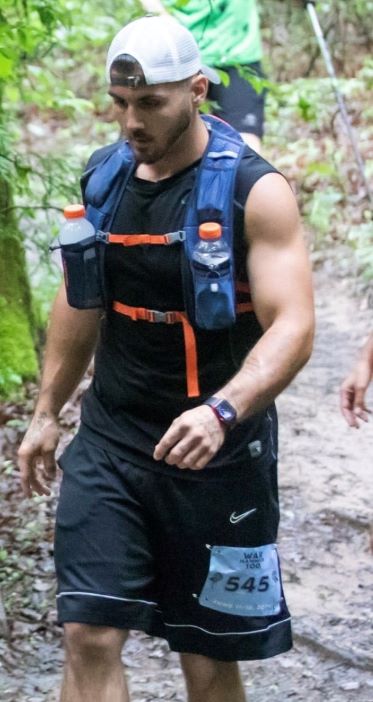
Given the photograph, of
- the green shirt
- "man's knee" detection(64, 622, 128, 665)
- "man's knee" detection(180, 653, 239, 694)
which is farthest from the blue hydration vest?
the green shirt

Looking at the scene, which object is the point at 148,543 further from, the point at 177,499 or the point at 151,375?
the point at 151,375

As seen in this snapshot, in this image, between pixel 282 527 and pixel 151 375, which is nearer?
pixel 151 375

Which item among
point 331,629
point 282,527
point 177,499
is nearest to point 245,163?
point 177,499

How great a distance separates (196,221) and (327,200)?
8713 millimetres

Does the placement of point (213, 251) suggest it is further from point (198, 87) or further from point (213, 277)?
point (198, 87)

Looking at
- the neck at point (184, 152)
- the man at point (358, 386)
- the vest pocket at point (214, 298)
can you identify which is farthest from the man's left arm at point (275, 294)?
the man at point (358, 386)

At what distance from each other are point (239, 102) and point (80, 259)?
3920 mm

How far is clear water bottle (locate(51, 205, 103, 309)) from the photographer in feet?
11.9

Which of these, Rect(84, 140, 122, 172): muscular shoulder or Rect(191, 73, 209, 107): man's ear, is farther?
Rect(84, 140, 122, 172): muscular shoulder

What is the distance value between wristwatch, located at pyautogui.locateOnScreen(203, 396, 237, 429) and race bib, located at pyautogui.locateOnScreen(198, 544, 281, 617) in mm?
673

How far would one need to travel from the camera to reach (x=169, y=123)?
139 inches

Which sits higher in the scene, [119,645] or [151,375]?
[151,375]

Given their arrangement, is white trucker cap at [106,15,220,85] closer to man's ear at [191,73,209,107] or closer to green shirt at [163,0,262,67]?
man's ear at [191,73,209,107]

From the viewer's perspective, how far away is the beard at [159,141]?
3533 mm
